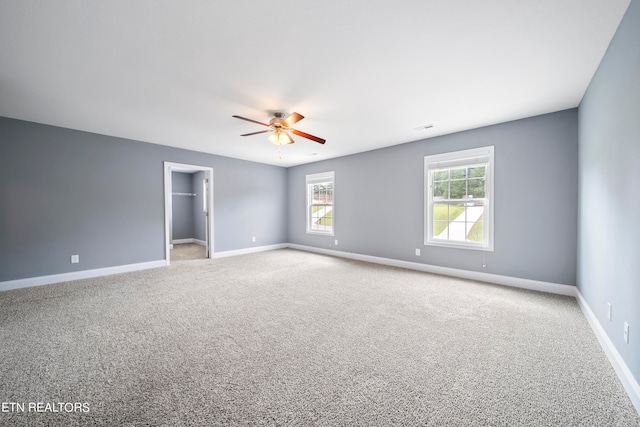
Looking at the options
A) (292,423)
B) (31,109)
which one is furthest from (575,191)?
(31,109)

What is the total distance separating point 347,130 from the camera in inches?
160

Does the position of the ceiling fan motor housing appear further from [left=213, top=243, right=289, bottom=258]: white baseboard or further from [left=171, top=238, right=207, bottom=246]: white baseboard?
[left=171, top=238, right=207, bottom=246]: white baseboard

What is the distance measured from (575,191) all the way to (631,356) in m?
2.40

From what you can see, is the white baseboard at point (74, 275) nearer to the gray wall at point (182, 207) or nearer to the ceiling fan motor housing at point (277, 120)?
the gray wall at point (182, 207)

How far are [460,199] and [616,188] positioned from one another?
227 cm

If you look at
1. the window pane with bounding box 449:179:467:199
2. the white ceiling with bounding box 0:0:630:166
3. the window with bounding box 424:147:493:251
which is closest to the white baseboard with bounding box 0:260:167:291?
the white ceiling with bounding box 0:0:630:166

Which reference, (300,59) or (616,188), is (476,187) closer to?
(616,188)

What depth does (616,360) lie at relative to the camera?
179 centimetres

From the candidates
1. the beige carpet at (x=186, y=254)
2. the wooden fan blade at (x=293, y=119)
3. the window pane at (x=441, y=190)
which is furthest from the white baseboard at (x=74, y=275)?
the window pane at (x=441, y=190)

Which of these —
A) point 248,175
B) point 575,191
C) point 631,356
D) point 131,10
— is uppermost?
point 131,10

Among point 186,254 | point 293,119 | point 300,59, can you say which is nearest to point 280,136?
point 293,119

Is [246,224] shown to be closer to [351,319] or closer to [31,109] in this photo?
[31,109]

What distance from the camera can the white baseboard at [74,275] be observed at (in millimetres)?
3563

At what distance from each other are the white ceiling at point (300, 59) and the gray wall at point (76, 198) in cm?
57
